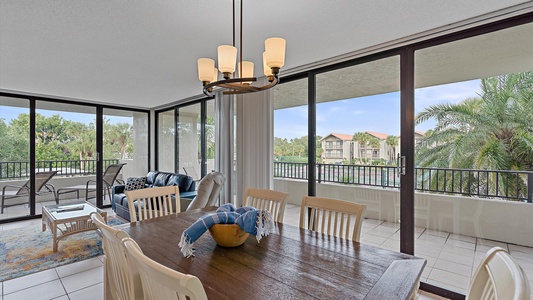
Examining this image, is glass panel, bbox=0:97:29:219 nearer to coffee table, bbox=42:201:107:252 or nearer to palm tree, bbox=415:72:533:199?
coffee table, bbox=42:201:107:252

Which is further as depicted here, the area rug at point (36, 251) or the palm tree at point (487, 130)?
the area rug at point (36, 251)

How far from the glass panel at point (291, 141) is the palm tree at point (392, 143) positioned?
3.64ft

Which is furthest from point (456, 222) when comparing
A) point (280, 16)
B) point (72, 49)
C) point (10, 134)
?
point (10, 134)

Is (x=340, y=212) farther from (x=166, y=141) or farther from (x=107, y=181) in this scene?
(x=107, y=181)

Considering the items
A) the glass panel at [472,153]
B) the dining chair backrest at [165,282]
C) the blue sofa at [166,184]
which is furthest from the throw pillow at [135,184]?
the glass panel at [472,153]

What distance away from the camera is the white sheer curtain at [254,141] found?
12.5 ft

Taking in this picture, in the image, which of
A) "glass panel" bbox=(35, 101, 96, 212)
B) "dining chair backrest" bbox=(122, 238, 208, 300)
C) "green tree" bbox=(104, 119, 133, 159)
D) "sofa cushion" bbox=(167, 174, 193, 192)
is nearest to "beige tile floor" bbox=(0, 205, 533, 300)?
"sofa cushion" bbox=(167, 174, 193, 192)

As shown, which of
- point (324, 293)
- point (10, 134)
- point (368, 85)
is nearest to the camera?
point (324, 293)

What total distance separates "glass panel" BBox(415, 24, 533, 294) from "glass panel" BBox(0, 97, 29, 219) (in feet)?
21.2

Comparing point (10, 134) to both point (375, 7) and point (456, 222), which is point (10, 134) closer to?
point (375, 7)

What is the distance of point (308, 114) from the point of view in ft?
11.2

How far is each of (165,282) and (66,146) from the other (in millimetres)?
6134

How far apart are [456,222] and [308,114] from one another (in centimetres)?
194

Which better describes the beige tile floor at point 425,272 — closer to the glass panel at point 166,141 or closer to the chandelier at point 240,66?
the chandelier at point 240,66
